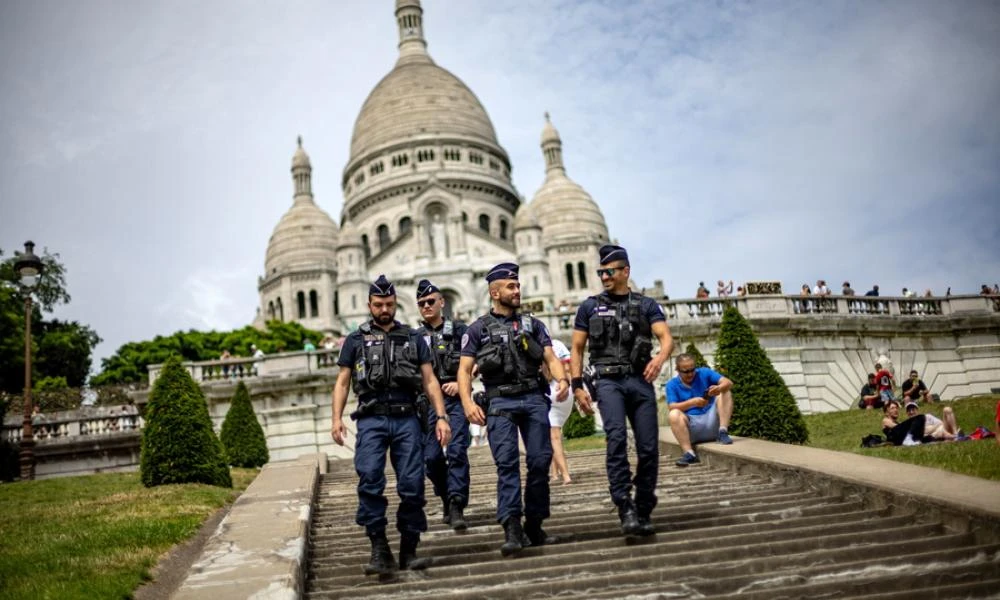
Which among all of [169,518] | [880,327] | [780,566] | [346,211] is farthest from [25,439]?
[346,211]

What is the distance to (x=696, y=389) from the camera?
9.91 meters

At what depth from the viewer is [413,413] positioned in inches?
252

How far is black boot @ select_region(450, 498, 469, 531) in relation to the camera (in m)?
7.22

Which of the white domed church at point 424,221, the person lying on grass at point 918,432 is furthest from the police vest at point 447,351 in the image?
the white domed church at point 424,221

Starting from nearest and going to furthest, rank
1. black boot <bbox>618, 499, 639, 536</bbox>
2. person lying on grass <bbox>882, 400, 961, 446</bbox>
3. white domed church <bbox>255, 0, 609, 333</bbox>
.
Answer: black boot <bbox>618, 499, 639, 536</bbox> < person lying on grass <bbox>882, 400, 961, 446</bbox> < white domed church <bbox>255, 0, 609, 333</bbox>

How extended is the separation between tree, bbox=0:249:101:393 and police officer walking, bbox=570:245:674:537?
33.8 m

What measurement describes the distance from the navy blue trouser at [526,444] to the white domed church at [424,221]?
162ft

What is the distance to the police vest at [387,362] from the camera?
6.34m

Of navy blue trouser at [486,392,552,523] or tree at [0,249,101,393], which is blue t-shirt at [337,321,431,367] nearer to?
navy blue trouser at [486,392,552,523]

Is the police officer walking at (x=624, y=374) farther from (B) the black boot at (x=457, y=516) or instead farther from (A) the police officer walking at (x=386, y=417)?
(B) the black boot at (x=457, y=516)

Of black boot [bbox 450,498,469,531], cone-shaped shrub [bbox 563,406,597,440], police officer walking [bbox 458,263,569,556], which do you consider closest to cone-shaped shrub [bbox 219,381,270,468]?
cone-shaped shrub [bbox 563,406,597,440]

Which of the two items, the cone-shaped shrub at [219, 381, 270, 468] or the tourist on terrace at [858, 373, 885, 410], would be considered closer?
the cone-shaped shrub at [219, 381, 270, 468]

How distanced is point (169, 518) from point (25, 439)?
11113 mm

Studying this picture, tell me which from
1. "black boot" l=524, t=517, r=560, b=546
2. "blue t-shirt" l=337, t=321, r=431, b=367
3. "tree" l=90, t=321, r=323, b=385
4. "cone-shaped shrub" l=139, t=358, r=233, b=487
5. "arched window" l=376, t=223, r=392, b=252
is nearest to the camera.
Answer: "black boot" l=524, t=517, r=560, b=546
